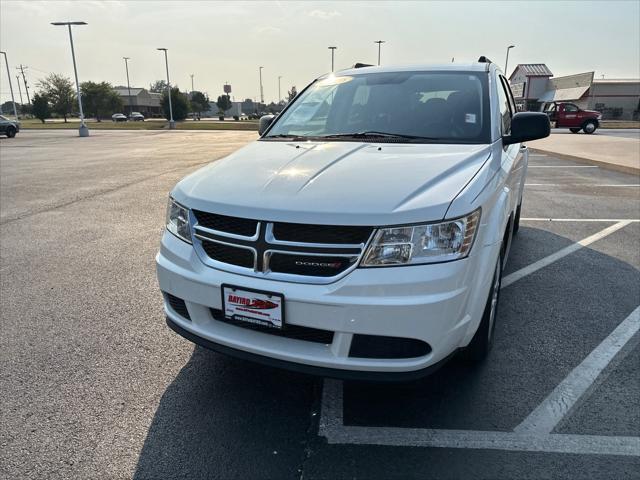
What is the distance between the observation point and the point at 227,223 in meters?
2.29

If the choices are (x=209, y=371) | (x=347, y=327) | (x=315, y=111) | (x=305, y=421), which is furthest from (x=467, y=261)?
(x=315, y=111)

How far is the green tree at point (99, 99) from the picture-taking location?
74812 millimetres

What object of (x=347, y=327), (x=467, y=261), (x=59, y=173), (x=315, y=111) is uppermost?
(x=315, y=111)

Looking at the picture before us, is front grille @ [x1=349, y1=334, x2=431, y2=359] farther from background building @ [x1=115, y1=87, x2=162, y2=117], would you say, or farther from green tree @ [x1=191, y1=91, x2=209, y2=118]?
background building @ [x1=115, y1=87, x2=162, y2=117]

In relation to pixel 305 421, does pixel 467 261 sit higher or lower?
higher

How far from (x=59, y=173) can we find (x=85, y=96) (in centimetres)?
7303

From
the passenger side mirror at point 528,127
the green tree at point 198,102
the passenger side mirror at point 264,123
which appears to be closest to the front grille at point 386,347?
the passenger side mirror at point 528,127

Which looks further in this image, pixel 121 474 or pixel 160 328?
pixel 160 328

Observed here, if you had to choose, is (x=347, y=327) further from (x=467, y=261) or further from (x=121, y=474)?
(x=121, y=474)

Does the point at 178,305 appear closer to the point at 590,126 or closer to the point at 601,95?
the point at 590,126

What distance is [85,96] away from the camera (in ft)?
245

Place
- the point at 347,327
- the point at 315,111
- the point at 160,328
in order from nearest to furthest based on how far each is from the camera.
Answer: the point at 347,327, the point at 160,328, the point at 315,111

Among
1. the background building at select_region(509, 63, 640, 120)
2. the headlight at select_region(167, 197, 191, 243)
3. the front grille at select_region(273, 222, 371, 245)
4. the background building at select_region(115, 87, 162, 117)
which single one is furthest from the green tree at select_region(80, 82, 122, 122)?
the front grille at select_region(273, 222, 371, 245)

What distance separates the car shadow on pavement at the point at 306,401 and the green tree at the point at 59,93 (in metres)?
81.0
